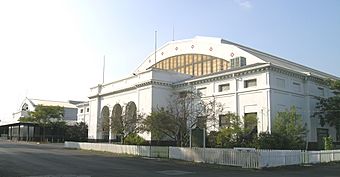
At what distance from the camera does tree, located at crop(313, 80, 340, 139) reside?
1657 inches

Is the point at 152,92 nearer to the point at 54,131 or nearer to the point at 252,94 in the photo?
the point at 252,94

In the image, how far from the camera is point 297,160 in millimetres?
28594

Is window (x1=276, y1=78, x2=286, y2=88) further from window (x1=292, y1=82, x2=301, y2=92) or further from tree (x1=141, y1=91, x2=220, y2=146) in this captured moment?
tree (x1=141, y1=91, x2=220, y2=146)

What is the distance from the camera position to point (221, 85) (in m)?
45.3

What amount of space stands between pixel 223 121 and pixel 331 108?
12.3 meters

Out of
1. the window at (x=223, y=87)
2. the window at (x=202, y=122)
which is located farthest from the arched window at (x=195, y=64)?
the window at (x=202, y=122)

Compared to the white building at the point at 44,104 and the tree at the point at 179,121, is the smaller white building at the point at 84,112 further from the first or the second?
the tree at the point at 179,121

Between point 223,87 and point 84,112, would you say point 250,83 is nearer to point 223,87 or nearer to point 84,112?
point 223,87

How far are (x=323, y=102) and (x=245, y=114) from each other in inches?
373

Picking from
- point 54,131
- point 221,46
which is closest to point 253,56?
point 221,46

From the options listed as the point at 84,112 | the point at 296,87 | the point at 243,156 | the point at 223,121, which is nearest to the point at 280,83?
the point at 296,87

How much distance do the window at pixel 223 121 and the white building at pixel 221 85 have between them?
4.69ft

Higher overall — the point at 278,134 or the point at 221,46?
the point at 221,46

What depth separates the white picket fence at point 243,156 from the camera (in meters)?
25.4
